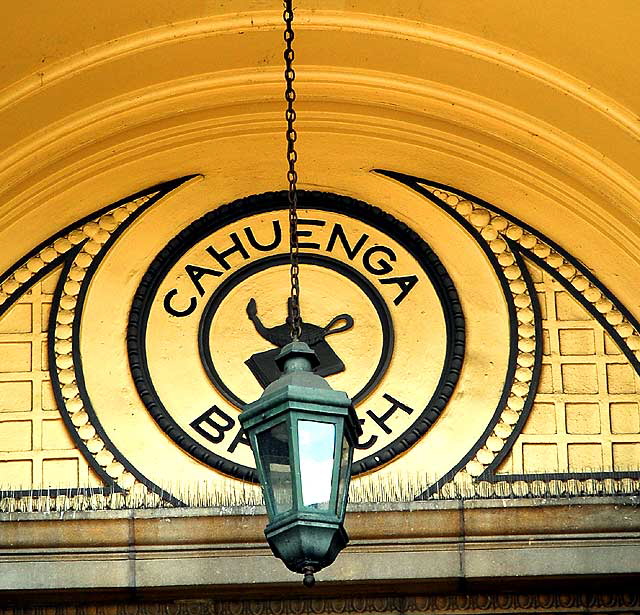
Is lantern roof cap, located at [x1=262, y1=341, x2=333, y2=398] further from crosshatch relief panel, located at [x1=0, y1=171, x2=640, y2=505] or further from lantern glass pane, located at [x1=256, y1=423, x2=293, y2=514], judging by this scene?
crosshatch relief panel, located at [x1=0, y1=171, x2=640, y2=505]

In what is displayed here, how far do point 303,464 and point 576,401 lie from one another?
7.65 ft

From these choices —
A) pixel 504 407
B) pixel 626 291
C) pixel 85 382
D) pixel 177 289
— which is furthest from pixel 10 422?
pixel 626 291

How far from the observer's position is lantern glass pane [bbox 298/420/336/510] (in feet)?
22.6

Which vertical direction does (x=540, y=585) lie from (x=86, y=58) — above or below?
below

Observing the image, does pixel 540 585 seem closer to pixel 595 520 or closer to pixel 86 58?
pixel 595 520

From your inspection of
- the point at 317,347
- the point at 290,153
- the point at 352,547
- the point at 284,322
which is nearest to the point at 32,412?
the point at 284,322

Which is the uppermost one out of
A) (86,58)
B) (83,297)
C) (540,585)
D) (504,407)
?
(86,58)

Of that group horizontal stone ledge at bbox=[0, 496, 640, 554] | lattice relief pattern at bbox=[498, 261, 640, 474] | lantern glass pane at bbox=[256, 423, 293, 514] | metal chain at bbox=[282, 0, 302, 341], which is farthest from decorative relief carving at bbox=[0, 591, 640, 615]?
lantern glass pane at bbox=[256, 423, 293, 514]

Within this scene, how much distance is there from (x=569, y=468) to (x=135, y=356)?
194 centimetres

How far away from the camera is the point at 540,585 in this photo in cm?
845

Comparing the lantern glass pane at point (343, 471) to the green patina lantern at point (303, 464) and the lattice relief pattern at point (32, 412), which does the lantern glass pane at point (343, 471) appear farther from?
the lattice relief pattern at point (32, 412)

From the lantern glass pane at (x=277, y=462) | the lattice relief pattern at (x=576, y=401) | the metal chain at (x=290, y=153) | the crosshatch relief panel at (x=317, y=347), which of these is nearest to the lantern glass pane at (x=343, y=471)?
the lantern glass pane at (x=277, y=462)

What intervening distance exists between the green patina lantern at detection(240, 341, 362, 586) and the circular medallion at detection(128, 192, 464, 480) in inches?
67.4

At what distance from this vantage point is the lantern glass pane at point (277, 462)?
6.97 metres
